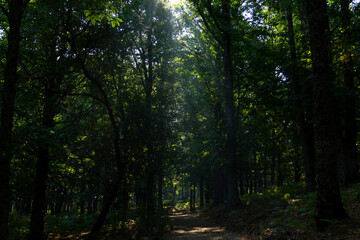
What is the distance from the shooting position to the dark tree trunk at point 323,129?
6242 millimetres

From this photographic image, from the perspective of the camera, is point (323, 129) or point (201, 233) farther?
point (201, 233)

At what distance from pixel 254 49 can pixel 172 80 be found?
5537 millimetres

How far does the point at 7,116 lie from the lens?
6262 mm

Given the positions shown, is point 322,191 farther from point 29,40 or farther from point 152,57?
point 152,57

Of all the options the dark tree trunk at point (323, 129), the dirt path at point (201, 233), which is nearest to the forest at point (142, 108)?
the dark tree trunk at point (323, 129)

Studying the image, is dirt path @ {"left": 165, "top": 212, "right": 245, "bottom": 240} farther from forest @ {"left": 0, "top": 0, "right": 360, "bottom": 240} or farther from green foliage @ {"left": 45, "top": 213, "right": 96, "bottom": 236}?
green foliage @ {"left": 45, "top": 213, "right": 96, "bottom": 236}

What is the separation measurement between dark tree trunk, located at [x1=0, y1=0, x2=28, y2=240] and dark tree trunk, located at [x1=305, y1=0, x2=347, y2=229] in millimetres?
8055

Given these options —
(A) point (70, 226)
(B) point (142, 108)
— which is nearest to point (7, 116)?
(B) point (142, 108)

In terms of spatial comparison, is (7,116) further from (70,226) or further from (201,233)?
(70,226)

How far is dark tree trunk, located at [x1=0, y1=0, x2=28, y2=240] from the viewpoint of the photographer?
5926 millimetres

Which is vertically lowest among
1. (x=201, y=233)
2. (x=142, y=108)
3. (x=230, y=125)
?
(x=201, y=233)

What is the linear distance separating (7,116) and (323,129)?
849cm

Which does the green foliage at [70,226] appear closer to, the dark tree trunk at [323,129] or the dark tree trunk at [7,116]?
the dark tree trunk at [7,116]

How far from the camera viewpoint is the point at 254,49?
14.1 meters
